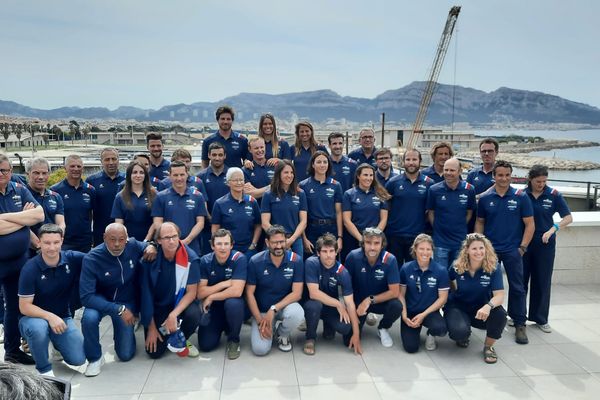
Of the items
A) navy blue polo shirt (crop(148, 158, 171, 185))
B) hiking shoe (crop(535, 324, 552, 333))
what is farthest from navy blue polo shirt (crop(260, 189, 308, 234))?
hiking shoe (crop(535, 324, 552, 333))

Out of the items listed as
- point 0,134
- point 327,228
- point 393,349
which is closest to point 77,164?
point 327,228

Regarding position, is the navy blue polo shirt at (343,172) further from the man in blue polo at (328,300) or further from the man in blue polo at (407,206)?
the man in blue polo at (328,300)

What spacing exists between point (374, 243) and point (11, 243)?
3.20 meters

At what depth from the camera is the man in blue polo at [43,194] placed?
463 centimetres

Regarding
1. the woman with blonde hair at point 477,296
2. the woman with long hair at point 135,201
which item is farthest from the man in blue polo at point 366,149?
the woman with long hair at point 135,201

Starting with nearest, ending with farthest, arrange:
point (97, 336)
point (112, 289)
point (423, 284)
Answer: point (97, 336), point (112, 289), point (423, 284)

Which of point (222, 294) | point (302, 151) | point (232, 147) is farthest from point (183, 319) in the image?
point (302, 151)

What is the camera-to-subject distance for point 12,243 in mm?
3928

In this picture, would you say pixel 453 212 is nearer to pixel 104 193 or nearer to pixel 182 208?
pixel 182 208

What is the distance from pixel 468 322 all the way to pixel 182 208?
3079 millimetres

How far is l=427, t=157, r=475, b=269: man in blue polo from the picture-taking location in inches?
196

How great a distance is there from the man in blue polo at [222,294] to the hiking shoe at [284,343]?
0.40 metres

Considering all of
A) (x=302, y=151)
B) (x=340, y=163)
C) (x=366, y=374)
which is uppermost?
(x=302, y=151)

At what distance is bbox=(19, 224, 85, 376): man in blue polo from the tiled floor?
27 cm
